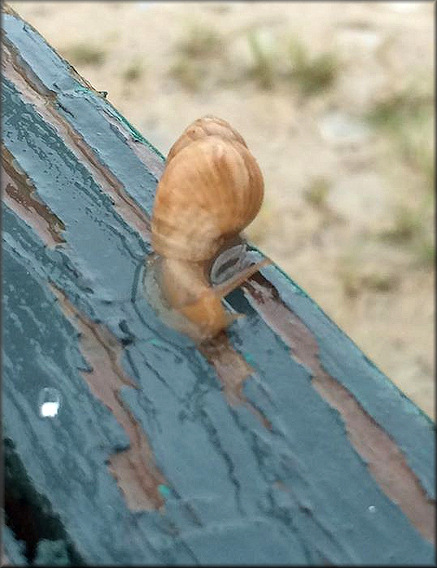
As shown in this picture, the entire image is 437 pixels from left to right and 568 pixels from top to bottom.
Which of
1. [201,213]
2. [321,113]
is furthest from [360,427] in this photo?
[321,113]

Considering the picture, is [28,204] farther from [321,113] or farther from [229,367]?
[321,113]

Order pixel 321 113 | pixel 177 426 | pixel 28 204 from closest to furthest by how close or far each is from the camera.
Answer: pixel 177 426 < pixel 28 204 < pixel 321 113

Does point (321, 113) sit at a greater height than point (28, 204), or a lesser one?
greater

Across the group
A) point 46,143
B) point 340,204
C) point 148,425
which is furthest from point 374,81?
point 148,425

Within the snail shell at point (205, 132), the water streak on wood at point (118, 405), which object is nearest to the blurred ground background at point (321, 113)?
the snail shell at point (205, 132)

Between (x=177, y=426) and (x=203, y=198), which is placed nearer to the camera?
(x=177, y=426)

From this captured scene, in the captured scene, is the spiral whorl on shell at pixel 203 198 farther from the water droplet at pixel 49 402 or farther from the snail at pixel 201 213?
the water droplet at pixel 49 402

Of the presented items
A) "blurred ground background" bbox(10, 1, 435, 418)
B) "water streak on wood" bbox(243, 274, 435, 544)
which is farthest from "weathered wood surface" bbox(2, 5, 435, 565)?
"blurred ground background" bbox(10, 1, 435, 418)

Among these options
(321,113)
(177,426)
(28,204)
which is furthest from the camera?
(321,113)

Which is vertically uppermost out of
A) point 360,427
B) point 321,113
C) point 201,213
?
point 321,113
